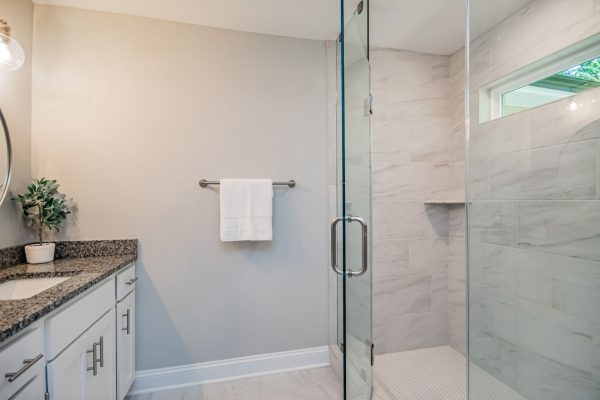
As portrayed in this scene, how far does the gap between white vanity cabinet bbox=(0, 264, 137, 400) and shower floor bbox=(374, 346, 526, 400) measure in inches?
56.6

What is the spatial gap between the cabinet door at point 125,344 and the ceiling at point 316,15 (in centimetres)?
168

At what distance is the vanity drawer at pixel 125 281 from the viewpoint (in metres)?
1.46

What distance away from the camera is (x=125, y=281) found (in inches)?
60.6

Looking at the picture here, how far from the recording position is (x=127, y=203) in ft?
5.70

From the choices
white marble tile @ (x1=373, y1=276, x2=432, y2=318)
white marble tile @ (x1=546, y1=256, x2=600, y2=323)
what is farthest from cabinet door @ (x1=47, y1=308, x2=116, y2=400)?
white marble tile @ (x1=546, y1=256, x2=600, y2=323)

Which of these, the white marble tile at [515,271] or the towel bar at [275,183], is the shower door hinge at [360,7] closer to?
the towel bar at [275,183]

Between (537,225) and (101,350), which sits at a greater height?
(537,225)

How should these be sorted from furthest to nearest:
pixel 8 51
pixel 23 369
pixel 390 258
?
pixel 390 258, pixel 8 51, pixel 23 369

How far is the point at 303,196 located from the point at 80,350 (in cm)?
139

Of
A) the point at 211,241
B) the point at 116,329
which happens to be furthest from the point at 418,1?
the point at 116,329

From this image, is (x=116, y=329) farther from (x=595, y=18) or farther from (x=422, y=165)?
(x=595, y=18)

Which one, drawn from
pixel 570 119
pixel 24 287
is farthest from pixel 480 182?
pixel 24 287

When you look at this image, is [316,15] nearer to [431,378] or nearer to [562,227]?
[562,227]

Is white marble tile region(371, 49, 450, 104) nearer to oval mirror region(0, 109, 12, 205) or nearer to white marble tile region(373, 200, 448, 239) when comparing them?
white marble tile region(373, 200, 448, 239)
